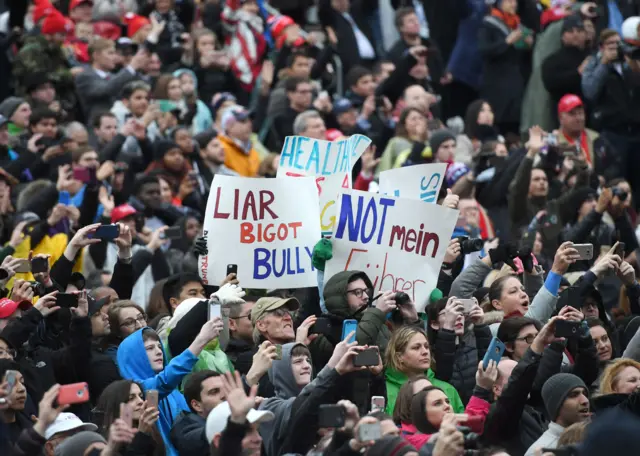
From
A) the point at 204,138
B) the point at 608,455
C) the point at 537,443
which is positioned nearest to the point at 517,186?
the point at 204,138

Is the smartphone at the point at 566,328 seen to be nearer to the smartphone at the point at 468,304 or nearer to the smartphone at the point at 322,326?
the smartphone at the point at 468,304

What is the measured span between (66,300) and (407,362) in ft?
6.55

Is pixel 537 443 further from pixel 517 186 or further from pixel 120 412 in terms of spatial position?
pixel 517 186

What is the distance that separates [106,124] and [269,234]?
4.50m

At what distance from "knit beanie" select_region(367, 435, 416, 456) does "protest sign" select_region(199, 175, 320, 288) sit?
11.5 feet

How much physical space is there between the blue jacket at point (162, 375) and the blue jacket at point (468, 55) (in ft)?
33.3

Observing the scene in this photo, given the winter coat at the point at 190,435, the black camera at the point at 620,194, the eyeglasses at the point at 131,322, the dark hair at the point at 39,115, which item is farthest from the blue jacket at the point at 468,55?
the winter coat at the point at 190,435

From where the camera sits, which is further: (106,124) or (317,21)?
(317,21)

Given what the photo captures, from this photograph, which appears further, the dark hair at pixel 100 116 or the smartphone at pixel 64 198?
the dark hair at pixel 100 116

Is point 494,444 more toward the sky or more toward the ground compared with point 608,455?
more toward the ground

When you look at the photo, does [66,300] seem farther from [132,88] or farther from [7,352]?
[132,88]

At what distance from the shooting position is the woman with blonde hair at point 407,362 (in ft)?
33.7

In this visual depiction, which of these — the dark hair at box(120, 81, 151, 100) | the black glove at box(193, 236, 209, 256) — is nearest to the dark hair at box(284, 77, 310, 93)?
the dark hair at box(120, 81, 151, 100)

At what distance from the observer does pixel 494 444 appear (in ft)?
30.9
